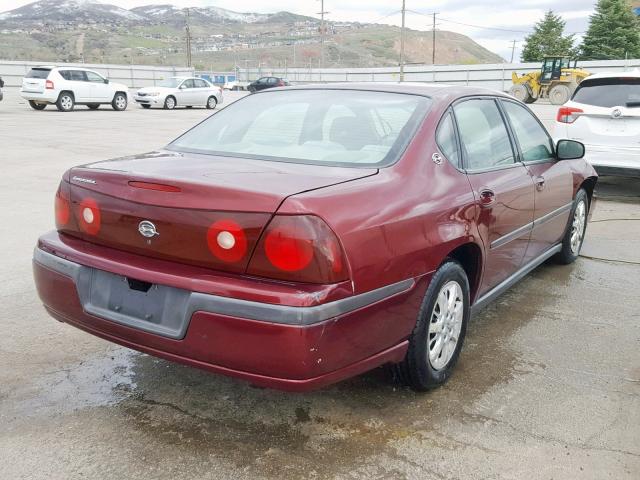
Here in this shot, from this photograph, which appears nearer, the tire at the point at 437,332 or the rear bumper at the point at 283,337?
the rear bumper at the point at 283,337

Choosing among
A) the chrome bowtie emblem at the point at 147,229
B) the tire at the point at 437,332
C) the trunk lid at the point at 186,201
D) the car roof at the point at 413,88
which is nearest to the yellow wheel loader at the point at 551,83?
the car roof at the point at 413,88

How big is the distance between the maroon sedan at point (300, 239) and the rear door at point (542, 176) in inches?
19.8

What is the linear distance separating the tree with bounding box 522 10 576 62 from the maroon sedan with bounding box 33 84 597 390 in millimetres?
56647

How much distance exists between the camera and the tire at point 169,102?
25734 millimetres

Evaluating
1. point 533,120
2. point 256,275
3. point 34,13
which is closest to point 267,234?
point 256,275

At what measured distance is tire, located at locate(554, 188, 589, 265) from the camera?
16.8 ft

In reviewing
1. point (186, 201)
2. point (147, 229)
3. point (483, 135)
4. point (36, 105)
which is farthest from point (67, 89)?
point (186, 201)

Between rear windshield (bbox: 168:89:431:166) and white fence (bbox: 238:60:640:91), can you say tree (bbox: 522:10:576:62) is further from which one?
rear windshield (bbox: 168:89:431:166)

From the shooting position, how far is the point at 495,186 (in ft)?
11.3

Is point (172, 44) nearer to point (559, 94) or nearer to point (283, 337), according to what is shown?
point (559, 94)

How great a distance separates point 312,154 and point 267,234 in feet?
2.74

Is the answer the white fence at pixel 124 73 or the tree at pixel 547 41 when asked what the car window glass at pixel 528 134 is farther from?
the tree at pixel 547 41

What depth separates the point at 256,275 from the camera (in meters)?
2.34

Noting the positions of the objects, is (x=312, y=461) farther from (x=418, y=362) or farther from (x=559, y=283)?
(x=559, y=283)
